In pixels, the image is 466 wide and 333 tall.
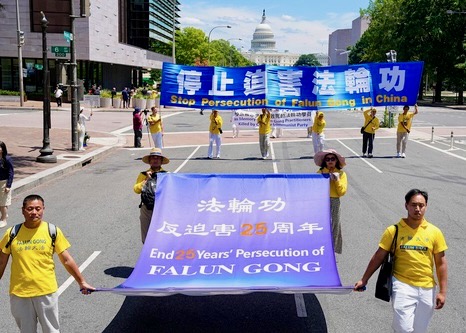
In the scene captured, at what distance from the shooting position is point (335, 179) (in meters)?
7.18

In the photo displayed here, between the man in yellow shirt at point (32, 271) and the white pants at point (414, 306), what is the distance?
3161 millimetres

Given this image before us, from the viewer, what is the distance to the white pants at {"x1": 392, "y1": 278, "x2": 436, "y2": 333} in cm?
486

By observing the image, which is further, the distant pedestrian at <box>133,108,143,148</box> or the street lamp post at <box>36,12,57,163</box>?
the distant pedestrian at <box>133,108,143,148</box>

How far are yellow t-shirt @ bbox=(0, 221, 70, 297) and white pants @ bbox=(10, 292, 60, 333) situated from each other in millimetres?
65

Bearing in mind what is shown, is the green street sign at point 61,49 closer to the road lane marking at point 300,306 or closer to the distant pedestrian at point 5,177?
the distant pedestrian at point 5,177

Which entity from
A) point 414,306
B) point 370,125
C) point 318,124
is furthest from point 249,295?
point 370,125

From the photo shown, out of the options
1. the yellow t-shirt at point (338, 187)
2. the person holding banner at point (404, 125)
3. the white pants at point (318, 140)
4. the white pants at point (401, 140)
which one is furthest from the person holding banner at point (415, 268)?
the white pants at point (401, 140)

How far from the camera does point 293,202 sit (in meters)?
6.86

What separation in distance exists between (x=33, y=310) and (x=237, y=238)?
244 centimetres

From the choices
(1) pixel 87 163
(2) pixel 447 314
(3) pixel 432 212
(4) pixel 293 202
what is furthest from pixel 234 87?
(2) pixel 447 314

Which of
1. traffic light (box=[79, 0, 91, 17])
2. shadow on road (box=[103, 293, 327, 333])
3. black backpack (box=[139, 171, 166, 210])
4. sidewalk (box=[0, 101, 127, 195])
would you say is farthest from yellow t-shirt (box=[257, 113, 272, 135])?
shadow on road (box=[103, 293, 327, 333])

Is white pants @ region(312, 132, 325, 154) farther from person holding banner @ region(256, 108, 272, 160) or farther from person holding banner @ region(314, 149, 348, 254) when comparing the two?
person holding banner @ region(314, 149, 348, 254)

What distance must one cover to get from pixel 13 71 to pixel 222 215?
5250 centimetres

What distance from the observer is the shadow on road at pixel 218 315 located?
5.98 meters
